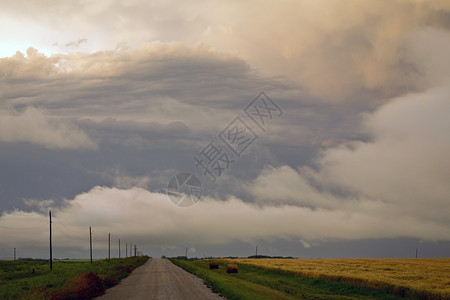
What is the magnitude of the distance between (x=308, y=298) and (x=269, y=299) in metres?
4.24

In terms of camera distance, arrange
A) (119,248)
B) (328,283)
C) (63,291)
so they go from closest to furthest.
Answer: (63,291)
(328,283)
(119,248)

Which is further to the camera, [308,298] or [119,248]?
[119,248]

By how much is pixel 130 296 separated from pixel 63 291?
15.5 ft

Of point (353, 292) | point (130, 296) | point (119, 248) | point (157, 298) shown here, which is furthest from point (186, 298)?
point (119, 248)

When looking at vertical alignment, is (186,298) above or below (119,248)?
above

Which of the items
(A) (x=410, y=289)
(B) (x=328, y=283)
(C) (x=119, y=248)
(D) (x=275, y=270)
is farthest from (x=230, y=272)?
(C) (x=119, y=248)

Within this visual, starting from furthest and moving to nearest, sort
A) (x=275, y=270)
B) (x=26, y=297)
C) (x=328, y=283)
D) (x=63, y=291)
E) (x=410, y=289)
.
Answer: (x=275, y=270), (x=328, y=283), (x=410, y=289), (x=63, y=291), (x=26, y=297)

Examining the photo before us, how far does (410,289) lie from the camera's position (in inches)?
1355

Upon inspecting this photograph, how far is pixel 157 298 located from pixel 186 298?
1931 mm

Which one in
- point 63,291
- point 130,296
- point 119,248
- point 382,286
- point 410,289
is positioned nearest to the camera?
point 63,291

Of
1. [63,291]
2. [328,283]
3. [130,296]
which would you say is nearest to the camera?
[63,291]

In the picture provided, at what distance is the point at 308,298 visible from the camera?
32.0 metres

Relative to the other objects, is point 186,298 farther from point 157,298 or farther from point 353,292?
point 353,292

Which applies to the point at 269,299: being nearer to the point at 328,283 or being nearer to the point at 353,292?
the point at 353,292
